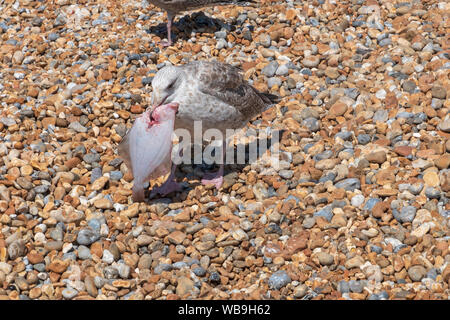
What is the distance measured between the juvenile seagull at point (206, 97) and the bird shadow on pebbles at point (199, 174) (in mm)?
72

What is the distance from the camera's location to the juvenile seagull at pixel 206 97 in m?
5.60

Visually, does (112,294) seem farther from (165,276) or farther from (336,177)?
(336,177)

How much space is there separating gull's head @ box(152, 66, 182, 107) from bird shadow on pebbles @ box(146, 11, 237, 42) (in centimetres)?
298

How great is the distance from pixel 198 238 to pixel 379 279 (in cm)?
161

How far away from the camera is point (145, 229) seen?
556 centimetres

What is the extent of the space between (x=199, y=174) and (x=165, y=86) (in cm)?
130

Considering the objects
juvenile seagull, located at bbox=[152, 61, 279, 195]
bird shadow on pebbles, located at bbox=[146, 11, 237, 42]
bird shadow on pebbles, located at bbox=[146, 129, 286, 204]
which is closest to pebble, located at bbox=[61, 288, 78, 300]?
bird shadow on pebbles, located at bbox=[146, 129, 286, 204]

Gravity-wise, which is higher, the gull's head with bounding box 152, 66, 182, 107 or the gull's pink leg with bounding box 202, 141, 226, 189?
the gull's head with bounding box 152, 66, 182, 107

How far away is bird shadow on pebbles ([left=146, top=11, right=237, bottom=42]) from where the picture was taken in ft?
28.0

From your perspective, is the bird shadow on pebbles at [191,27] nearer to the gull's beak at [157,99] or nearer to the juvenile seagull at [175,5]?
the juvenile seagull at [175,5]

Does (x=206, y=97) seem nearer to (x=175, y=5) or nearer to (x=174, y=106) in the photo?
(x=174, y=106)

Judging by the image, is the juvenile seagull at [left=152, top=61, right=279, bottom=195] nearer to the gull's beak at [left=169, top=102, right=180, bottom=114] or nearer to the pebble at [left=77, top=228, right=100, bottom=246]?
the gull's beak at [left=169, top=102, right=180, bottom=114]

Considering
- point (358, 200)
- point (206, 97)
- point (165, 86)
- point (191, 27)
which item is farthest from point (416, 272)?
point (191, 27)
